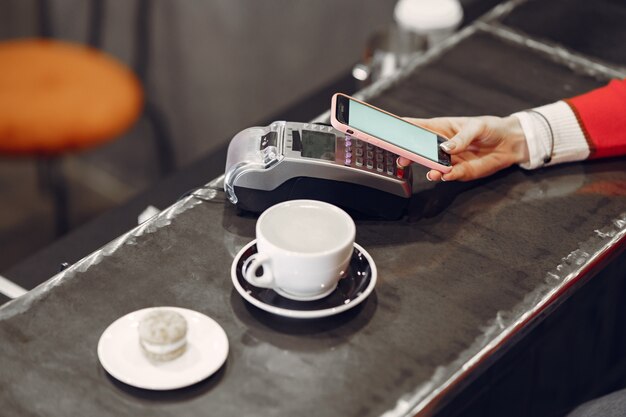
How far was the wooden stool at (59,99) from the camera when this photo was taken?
2115 mm

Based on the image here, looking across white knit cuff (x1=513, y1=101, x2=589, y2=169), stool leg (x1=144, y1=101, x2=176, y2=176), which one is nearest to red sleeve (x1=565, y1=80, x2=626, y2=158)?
white knit cuff (x1=513, y1=101, x2=589, y2=169)

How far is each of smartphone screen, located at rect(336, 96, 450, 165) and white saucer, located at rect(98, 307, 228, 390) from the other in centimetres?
28

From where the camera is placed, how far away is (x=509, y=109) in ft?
4.31

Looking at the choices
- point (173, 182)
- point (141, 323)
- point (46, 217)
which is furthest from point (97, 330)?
point (46, 217)

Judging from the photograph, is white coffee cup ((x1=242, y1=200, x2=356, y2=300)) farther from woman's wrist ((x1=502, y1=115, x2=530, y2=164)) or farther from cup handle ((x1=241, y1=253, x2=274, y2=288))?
woman's wrist ((x1=502, y1=115, x2=530, y2=164))

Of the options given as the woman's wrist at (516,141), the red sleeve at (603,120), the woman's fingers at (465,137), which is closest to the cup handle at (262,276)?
the woman's fingers at (465,137)

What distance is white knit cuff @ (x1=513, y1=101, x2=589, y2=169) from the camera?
1171 mm

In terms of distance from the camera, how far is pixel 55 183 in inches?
112

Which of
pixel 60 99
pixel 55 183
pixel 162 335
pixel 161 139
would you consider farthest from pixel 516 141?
pixel 55 183

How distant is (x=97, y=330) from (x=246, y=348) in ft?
0.50

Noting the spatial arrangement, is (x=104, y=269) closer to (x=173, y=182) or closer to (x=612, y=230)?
(x=173, y=182)

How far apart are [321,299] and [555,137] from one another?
1.44 ft

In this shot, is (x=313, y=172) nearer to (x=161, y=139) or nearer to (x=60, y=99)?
(x=60, y=99)

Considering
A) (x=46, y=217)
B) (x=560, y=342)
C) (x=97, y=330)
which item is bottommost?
(x=46, y=217)
